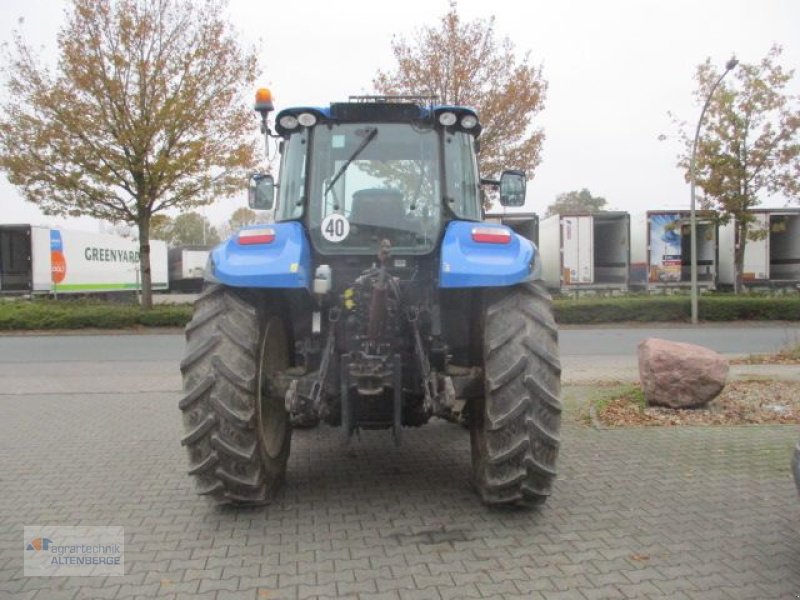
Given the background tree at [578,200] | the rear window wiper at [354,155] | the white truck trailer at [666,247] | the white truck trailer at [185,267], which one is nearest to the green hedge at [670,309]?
the white truck trailer at [666,247]

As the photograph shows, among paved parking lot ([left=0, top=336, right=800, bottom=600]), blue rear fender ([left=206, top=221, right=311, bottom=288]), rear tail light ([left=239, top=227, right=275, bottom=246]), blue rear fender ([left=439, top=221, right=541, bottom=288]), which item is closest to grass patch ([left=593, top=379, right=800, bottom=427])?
paved parking lot ([left=0, top=336, right=800, bottom=600])

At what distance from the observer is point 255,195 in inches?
227

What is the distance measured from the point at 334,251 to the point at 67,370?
953cm

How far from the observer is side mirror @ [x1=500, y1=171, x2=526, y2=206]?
556 centimetres

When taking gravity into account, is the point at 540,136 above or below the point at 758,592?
above

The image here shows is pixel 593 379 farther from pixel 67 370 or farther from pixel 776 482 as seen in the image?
pixel 67 370

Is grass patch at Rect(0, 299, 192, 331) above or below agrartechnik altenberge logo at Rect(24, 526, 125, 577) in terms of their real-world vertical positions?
above

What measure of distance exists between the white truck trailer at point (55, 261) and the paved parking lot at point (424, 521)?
21.3 metres

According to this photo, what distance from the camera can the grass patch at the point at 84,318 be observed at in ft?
66.3

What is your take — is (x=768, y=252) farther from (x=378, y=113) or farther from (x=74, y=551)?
(x=74, y=551)

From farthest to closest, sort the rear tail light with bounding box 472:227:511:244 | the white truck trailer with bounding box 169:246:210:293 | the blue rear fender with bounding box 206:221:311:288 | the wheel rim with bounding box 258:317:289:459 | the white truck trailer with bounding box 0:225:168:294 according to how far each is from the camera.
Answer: the white truck trailer with bounding box 169:246:210:293
the white truck trailer with bounding box 0:225:168:294
the wheel rim with bounding box 258:317:289:459
the rear tail light with bounding box 472:227:511:244
the blue rear fender with bounding box 206:221:311:288

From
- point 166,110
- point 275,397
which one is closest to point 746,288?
point 166,110

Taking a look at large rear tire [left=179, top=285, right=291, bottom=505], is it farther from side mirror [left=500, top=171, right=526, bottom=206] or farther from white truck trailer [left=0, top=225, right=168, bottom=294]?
white truck trailer [left=0, top=225, right=168, bottom=294]

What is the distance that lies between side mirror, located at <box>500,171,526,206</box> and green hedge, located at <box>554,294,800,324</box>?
16.1m
